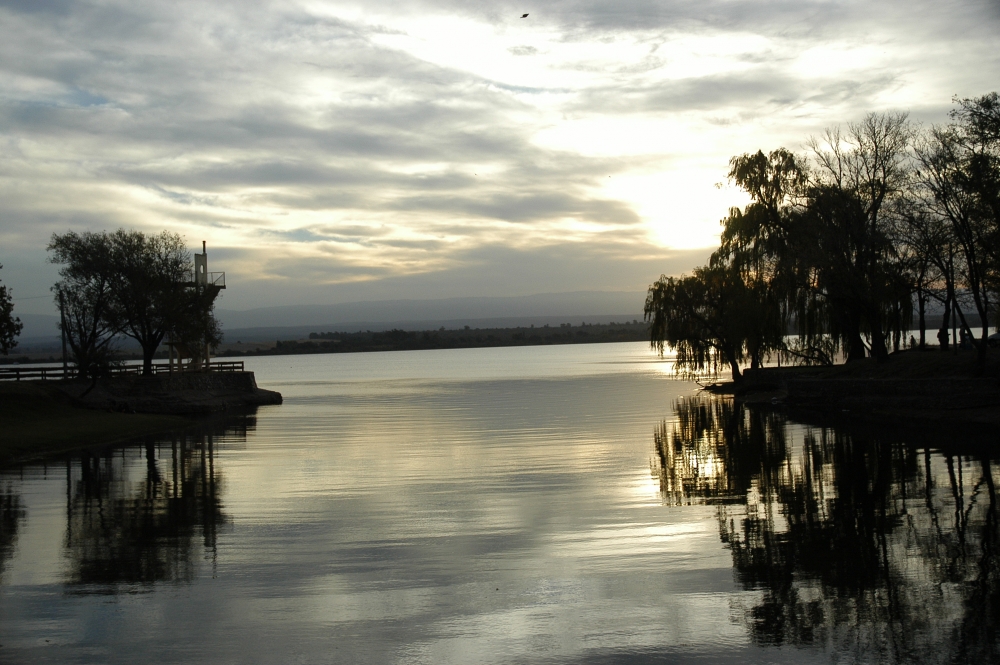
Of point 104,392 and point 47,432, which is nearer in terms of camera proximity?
point 47,432

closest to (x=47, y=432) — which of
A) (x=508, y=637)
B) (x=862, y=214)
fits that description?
(x=508, y=637)

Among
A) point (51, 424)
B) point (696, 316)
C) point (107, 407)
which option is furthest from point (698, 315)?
Answer: point (51, 424)

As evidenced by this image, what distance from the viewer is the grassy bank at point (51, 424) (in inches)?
1057

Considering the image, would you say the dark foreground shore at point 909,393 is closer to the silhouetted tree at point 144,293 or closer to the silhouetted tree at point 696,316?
the silhouetted tree at point 696,316

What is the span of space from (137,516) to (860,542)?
11542 mm

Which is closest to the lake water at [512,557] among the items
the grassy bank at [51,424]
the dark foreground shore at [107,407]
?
the grassy bank at [51,424]

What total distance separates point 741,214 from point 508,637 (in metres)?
43.8

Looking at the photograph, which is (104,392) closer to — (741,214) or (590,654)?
(741,214)

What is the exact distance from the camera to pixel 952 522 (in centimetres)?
1281

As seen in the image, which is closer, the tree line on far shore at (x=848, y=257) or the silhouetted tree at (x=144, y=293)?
the tree line on far shore at (x=848, y=257)

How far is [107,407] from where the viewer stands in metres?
44.4

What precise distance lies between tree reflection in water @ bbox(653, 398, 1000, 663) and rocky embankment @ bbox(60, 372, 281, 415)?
1284 inches

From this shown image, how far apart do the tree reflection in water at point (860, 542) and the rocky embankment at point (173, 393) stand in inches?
1284

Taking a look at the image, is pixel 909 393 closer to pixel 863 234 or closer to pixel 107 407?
pixel 863 234
